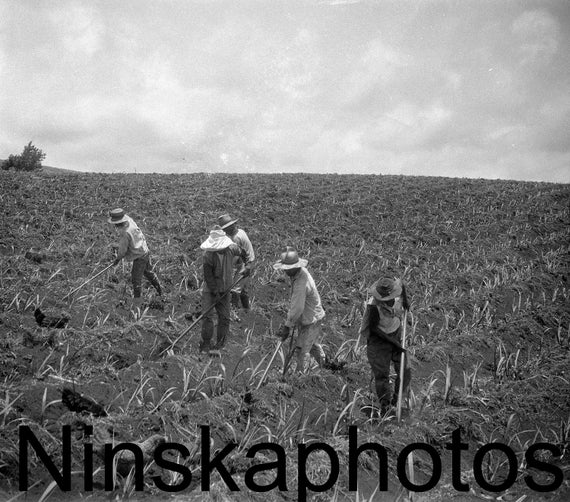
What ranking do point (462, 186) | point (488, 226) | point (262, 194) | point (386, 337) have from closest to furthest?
point (386, 337)
point (488, 226)
point (262, 194)
point (462, 186)

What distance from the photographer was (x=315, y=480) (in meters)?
3.60

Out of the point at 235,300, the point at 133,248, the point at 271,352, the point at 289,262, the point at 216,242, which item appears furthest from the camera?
the point at 235,300


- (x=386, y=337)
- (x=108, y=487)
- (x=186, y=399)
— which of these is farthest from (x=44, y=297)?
(x=386, y=337)

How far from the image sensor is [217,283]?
617cm

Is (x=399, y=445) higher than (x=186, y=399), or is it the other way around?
(x=186, y=399)

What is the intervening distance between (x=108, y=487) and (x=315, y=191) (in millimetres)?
16627

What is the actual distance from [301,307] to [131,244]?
3469mm

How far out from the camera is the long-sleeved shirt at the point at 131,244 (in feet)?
24.4

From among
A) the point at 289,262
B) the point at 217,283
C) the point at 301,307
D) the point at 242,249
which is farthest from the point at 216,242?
the point at 301,307

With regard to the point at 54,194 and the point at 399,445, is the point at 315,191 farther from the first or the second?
the point at 399,445

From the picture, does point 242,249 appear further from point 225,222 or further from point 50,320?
point 50,320

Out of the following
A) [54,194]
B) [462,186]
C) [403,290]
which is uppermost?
[462,186]

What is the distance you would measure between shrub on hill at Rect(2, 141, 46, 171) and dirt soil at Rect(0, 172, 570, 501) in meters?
11.2

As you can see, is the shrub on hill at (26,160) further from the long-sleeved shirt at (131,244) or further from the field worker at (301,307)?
the field worker at (301,307)
